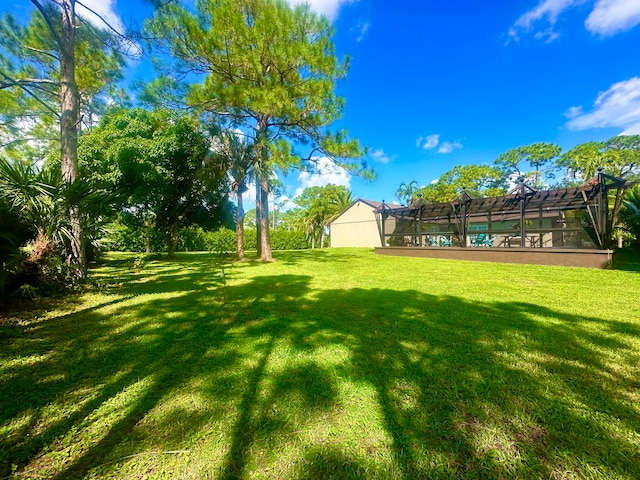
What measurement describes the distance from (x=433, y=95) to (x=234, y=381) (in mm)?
20521

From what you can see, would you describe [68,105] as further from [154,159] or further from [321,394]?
[321,394]

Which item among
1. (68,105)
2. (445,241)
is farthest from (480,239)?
(68,105)

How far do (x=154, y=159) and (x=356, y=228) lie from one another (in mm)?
19402

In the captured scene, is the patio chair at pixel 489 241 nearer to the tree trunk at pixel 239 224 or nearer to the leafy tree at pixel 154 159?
the tree trunk at pixel 239 224

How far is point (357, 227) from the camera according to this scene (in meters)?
26.2

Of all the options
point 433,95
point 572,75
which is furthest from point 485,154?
point 433,95

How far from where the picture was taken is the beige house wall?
2498cm

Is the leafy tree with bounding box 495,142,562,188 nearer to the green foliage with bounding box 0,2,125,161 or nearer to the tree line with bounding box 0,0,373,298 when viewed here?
the tree line with bounding box 0,0,373,298

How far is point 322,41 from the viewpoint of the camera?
843 cm

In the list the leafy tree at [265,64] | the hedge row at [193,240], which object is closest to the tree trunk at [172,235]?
the hedge row at [193,240]

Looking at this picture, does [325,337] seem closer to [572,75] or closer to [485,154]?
[572,75]

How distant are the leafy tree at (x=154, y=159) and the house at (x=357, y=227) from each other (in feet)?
54.4

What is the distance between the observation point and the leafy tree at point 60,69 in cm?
491

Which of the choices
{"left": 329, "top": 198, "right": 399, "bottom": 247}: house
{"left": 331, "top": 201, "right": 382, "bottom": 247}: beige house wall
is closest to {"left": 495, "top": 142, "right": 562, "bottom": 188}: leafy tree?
{"left": 329, "top": 198, "right": 399, "bottom": 247}: house
